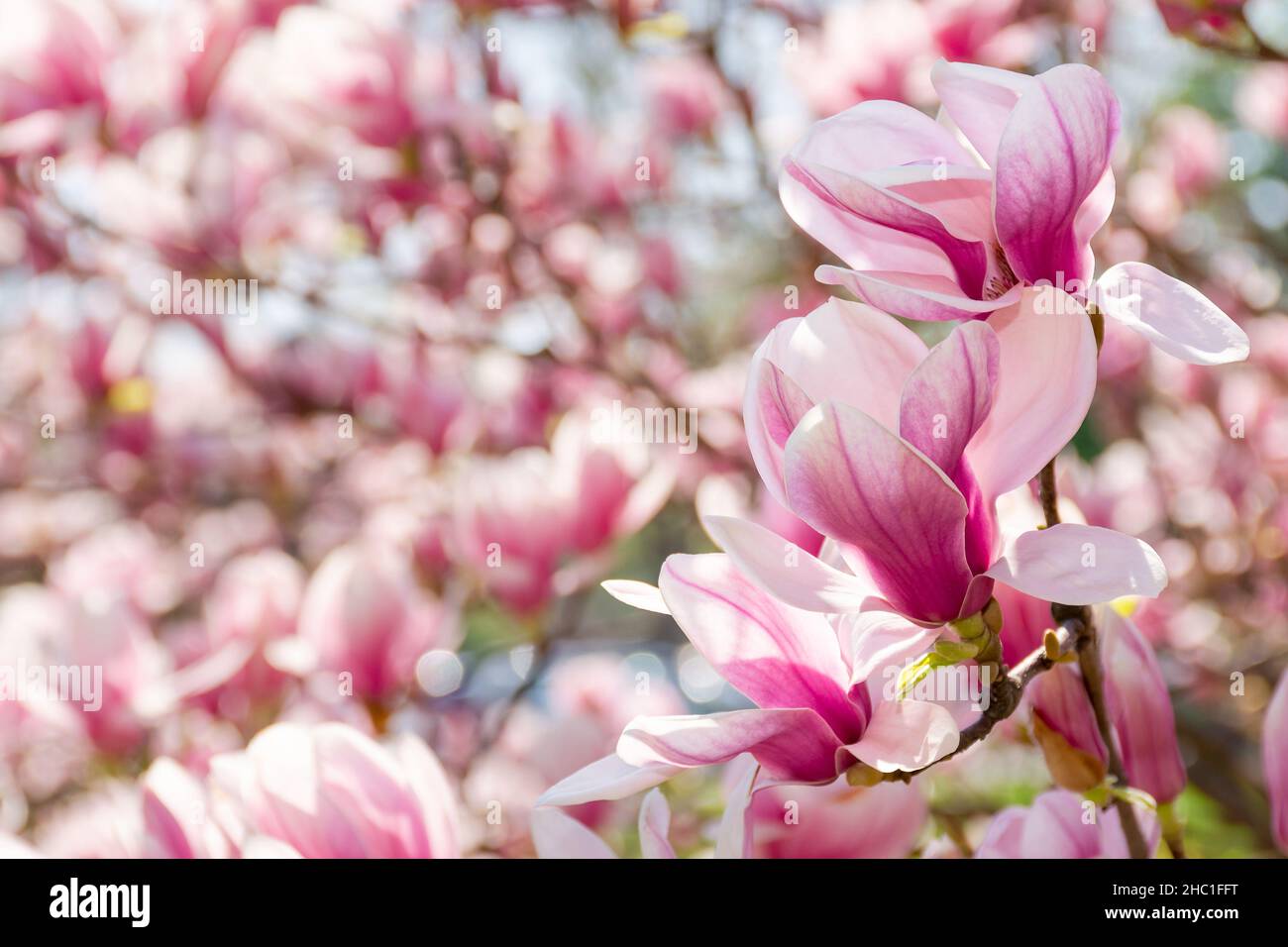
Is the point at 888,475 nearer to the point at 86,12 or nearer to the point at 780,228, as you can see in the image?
the point at 86,12

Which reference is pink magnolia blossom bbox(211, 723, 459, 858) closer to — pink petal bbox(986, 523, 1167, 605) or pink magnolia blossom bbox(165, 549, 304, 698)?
pink petal bbox(986, 523, 1167, 605)

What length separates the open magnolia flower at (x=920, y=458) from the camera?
35cm

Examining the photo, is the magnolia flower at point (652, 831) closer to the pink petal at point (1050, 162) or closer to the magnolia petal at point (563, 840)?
the magnolia petal at point (563, 840)

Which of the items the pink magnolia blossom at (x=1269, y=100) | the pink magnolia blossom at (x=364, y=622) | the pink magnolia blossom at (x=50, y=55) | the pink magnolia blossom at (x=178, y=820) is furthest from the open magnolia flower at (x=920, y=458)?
the pink magnolia blossom at (x=1269, y=100)

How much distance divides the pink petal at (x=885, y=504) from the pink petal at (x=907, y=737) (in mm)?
35

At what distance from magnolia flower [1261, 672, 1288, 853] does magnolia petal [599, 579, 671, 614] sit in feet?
0.99

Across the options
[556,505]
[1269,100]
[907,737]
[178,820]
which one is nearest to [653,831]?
[907,737]

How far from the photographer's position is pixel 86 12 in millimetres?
1115

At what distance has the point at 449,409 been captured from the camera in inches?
60.1

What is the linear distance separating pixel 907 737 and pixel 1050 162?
8.2 inches

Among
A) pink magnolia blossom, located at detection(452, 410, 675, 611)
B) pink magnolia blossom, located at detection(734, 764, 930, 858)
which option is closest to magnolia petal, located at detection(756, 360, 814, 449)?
pink magnolia blossom, located at detection(734, 764, 930, 858)

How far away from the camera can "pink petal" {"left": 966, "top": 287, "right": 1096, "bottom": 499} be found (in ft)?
1.20
